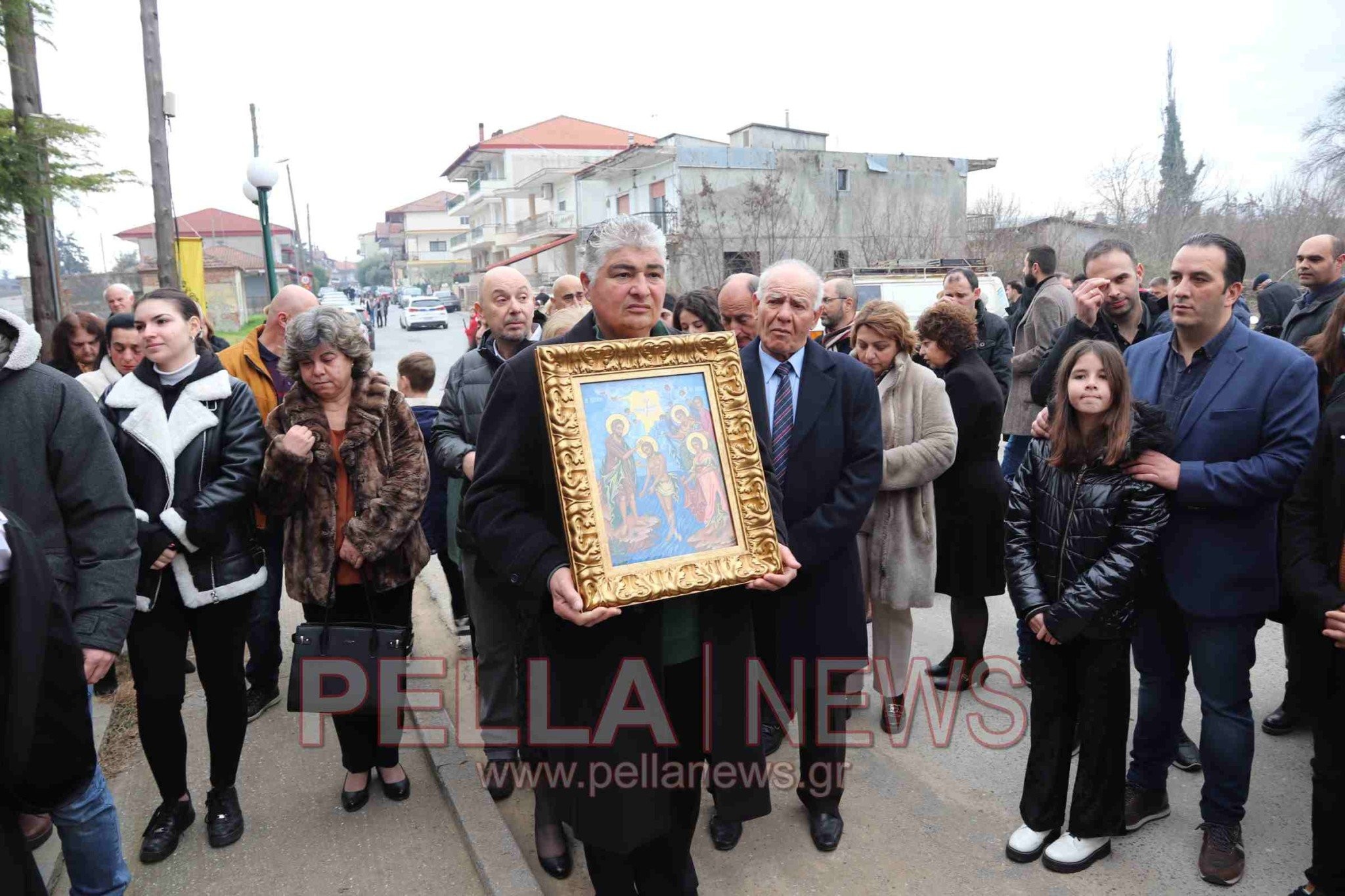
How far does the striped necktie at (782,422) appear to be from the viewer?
3430mm

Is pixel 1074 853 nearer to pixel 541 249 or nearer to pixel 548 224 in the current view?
pixel 541 249

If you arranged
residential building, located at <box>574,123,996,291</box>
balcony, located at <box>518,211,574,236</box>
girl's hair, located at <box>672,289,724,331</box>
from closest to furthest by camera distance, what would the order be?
girl's hair, located at <box>672,289,724,331</box> < residential building, located at <box>574,123,996,291</box> < balcony, located at <box>518,211,574,236</box>

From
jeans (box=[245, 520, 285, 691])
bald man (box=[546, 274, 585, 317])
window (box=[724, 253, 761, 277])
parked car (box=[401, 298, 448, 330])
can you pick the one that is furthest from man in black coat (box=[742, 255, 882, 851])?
parked car (box=[401, 298, 448, 330])

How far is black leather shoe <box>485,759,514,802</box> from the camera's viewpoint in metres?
3.96

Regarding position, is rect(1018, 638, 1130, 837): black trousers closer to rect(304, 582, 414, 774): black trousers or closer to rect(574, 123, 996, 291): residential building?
rect(304, 582, 414, 774): black trousers

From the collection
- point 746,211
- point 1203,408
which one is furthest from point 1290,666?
point 746,211

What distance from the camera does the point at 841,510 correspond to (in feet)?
11.0

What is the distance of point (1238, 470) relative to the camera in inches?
120

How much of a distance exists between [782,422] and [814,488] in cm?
29

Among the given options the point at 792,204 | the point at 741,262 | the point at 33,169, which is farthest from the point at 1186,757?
the point at 792,204

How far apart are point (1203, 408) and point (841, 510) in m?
1.38

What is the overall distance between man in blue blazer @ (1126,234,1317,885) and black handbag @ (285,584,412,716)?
9.78 ft

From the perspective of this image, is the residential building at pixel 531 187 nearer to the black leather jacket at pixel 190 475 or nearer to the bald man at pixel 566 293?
the bald man at pixel 566 293

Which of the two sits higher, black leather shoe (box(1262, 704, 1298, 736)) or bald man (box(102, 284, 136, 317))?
bald man (box(102, 284, 136, 317))
